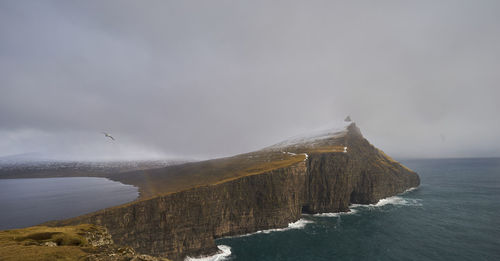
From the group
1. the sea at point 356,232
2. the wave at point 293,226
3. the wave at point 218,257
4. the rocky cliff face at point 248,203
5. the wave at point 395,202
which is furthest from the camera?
the wave at point 395,202

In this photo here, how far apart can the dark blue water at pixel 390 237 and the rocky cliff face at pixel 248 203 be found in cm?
522

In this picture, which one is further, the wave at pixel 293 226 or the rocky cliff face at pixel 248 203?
the wave at pixel 293 226

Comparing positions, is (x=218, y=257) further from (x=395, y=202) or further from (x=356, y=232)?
(x=395, y=202)

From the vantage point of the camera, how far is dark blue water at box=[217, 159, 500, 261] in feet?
126

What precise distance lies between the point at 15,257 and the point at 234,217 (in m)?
43.7

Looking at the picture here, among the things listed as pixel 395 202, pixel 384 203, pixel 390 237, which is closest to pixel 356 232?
pixel 390 237

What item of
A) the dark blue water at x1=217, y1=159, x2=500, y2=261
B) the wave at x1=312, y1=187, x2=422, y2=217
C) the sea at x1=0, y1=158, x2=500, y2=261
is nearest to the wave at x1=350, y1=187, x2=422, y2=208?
the wave at x1=312, y1=187, x2=422, y2=217

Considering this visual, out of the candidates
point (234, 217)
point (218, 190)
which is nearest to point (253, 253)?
point (234, 217)

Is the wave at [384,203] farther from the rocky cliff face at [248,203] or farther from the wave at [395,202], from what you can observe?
the rocky cliff face at [248,203]

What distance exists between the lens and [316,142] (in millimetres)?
96562

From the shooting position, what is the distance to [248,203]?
52312 millimetres

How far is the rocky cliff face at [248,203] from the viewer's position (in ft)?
117

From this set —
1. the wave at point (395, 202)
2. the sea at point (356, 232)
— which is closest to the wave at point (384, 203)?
the wave at point (395, 202)

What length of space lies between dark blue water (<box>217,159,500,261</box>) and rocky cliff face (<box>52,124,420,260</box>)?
5.22 m
